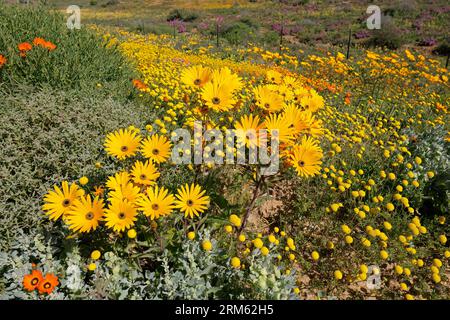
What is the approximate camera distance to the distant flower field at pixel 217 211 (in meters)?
2.05

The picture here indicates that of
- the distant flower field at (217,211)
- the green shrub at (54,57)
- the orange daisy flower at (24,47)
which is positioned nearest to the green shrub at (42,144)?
the distant flower field at (217,211)

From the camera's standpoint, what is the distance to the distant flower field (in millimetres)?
2047

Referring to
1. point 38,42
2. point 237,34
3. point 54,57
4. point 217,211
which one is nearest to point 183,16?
point 237,34

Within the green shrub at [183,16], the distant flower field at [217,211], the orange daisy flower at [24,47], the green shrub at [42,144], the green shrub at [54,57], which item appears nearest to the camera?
the distant flower field at [217,211]

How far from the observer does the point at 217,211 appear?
284cm

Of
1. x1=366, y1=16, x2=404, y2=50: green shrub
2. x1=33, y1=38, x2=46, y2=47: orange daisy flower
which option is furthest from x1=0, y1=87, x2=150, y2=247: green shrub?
x1=366, y1=16, x2=404, y2=50: green shrub

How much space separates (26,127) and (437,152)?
510 centimetres

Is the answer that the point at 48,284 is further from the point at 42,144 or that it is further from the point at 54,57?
the point at 54,57

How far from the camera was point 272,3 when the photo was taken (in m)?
37.2

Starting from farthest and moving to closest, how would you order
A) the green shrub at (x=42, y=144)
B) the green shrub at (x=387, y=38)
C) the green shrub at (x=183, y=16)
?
the green shrub at (x=183, y=16), the green shrub at (x=387, y=38), the green shrub at (x=42, y=144)

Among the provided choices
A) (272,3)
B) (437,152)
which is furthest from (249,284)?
(272,3)

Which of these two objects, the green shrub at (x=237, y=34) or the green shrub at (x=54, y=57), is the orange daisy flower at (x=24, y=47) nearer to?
the green shrub at (x=54, y=57)
